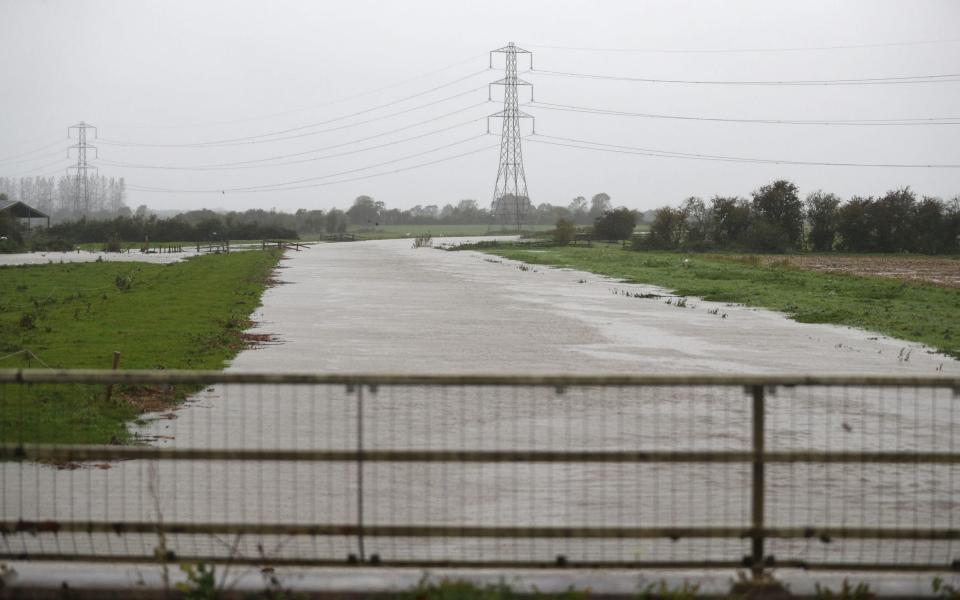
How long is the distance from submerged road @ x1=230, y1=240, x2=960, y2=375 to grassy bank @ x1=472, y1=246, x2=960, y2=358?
46.1 inches

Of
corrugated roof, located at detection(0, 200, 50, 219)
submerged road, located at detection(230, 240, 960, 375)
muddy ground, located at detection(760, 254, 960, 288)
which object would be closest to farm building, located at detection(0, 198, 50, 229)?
corrugated roof, located at detection(0, 200, 50, 219)

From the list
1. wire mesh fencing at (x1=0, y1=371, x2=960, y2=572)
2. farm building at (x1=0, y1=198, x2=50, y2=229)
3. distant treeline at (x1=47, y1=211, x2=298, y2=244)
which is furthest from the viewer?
distant treeline at (x1=47, y1=211, x2=298, y2=244)

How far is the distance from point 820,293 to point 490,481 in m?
32.5

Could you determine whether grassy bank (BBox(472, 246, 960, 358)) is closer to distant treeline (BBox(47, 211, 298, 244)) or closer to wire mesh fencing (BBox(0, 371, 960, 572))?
wire mesh fencing (BBox(0, 371, 960, 572))

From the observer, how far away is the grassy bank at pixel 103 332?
42.8 ft

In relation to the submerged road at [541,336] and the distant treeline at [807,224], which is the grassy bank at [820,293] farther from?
the distant treeline at [807,224]

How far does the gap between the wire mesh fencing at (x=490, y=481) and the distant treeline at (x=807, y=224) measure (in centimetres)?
7175

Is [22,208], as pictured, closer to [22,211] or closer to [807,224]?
[22,211]

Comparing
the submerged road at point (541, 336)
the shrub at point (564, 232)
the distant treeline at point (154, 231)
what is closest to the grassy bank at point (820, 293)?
the submerged road at point (541, 336)

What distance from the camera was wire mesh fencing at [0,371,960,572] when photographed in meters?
6.07

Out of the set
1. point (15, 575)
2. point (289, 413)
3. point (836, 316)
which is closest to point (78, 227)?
point (836, 316)

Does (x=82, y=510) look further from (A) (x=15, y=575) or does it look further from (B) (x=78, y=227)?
(B) (x=78, y=227)

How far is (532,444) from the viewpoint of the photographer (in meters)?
8.36

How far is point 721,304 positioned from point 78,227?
90.7 meters
